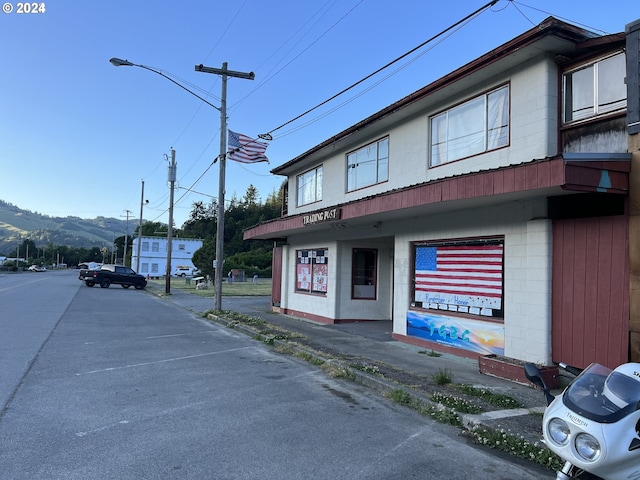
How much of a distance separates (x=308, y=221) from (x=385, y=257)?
3012 millimetres

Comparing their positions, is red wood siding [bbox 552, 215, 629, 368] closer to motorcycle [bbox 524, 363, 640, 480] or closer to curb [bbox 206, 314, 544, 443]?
curb [bbox 206, 314, 544, 443]

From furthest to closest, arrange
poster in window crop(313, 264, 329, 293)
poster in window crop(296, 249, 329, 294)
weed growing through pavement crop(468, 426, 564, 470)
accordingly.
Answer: poster in window crop(296, 249, 329, 294), poster in window crop(313, 264, 329, 293), weed growing through pavement crop(468, 426, 564, 470)

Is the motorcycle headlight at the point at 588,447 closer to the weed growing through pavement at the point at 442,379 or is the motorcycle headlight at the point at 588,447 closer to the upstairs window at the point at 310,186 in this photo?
the weed growing through pavement at the point at 442,379

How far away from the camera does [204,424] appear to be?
5738mm

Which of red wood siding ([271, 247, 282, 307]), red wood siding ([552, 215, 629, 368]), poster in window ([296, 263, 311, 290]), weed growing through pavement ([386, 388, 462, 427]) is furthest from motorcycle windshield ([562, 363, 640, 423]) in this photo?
red wood siding ([271, 247, 282, 307])

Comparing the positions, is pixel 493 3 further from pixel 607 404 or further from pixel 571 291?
pixel 607 404

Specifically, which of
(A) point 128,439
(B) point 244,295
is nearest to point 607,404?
(A) point 128,439

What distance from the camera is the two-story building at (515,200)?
714 centimetres

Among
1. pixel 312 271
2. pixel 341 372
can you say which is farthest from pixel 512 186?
pixel 312 271

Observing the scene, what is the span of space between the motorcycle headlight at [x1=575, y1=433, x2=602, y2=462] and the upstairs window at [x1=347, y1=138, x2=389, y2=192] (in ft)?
33.7

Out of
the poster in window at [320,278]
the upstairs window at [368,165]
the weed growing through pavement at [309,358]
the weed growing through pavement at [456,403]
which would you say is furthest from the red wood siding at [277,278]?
the weed growing through pavement at [456,403]

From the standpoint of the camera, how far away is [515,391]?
7320mm

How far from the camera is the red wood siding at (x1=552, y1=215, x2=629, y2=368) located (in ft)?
22.9

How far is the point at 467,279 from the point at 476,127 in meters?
3.05
